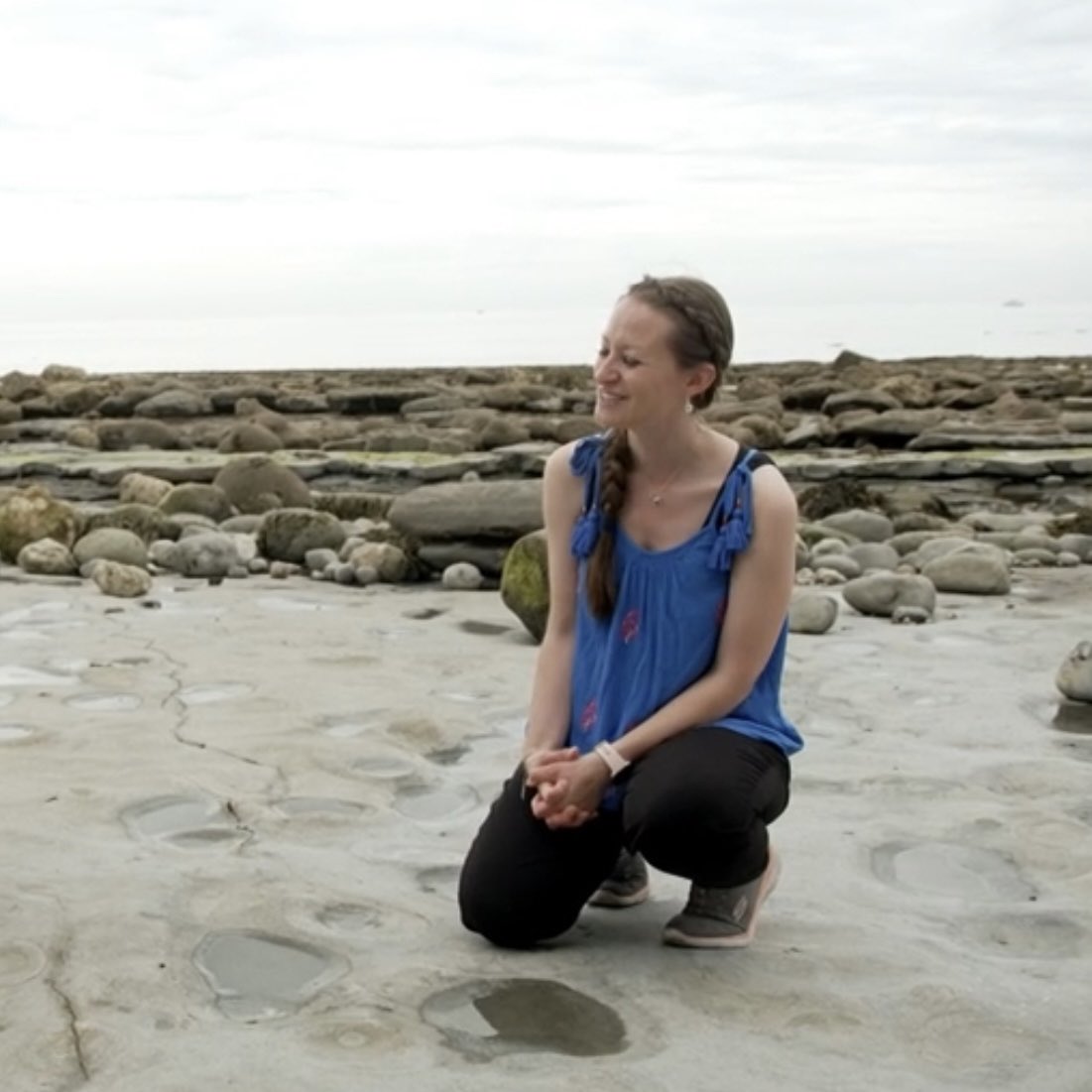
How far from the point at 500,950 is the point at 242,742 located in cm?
171

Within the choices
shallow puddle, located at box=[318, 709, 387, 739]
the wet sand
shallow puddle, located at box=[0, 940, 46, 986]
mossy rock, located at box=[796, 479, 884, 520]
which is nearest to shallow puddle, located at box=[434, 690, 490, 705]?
the wet sand

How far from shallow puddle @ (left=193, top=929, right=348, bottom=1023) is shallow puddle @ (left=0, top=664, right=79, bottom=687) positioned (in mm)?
2465

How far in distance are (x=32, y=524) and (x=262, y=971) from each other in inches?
230

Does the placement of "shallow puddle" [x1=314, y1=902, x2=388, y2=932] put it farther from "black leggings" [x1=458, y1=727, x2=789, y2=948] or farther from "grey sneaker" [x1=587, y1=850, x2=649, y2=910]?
"grey sneaker" [x1=587, y1=850, x2=649, y2=910]

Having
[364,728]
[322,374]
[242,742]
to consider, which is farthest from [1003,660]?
[322,374]

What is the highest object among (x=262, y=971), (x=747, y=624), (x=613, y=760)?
(x=747, y=624)

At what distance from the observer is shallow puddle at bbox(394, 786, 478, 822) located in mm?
4219

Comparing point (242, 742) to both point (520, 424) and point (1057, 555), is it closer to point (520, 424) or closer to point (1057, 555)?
point (1057, 555)

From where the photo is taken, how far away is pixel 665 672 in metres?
3.32

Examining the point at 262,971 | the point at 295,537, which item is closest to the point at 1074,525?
the point at 295,537

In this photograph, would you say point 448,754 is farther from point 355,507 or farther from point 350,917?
point 355,507

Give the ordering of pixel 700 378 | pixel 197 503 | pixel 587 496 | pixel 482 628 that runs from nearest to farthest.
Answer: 1. pixel 700 378
2. pixel 587 496
3. pixel 482 628
4. pixel 197 503

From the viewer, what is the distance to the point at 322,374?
4156 centimetres

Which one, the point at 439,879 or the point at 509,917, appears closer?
the point at 509,917
